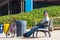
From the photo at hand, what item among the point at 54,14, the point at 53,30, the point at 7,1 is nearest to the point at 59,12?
the point at 54,14

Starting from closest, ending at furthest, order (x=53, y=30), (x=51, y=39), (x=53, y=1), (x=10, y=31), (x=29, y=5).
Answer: (x=51, y=39) → (x=10, y=31) → (x=53, y=30) → (x=29, y=5) → (x=53, y=1)

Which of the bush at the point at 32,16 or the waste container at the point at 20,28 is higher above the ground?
the bush at the point at 32,16

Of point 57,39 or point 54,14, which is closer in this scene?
point 57,39

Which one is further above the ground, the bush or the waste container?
the bush

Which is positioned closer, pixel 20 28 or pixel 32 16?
pixel 20 28

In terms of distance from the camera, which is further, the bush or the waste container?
the bush

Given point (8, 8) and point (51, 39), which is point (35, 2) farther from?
point (51, 39)

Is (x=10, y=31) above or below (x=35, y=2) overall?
below

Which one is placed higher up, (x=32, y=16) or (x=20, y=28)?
(x=32, y=16)

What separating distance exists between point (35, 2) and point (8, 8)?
306cm

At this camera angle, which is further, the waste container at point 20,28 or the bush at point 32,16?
the bush at point 32,16

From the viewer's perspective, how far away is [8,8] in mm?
31453

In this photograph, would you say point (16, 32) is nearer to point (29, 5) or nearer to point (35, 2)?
point (29, 5)

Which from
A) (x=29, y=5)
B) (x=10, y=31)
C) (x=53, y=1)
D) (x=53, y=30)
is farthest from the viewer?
(x=53, y=1)
